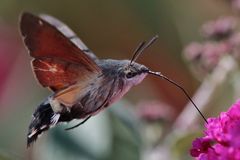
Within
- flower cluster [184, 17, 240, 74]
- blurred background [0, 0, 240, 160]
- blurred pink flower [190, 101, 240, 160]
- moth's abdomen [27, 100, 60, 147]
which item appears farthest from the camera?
blurred background [0, 0, 240, 160]

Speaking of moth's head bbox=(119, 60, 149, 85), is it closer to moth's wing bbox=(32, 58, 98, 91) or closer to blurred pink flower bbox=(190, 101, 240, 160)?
moth's wing bbox=(32, 58, 98, 91)

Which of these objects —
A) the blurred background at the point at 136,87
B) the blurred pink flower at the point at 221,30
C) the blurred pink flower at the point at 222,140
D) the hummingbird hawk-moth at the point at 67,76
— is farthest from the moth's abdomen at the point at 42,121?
the blurred pink flower at the point at 221,30

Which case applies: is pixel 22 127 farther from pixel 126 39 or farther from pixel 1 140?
pixel 126 39

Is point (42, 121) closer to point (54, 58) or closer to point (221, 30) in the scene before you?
point (54, 58)

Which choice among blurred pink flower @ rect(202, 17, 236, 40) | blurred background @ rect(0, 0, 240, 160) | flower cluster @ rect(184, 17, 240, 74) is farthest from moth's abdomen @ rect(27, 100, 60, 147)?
blurred pink flower @ rect(202, 17, 236, 40)

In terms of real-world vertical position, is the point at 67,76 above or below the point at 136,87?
above

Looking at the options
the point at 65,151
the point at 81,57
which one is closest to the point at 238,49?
the point at 65,151

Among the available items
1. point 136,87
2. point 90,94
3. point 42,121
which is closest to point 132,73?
point 90,94
